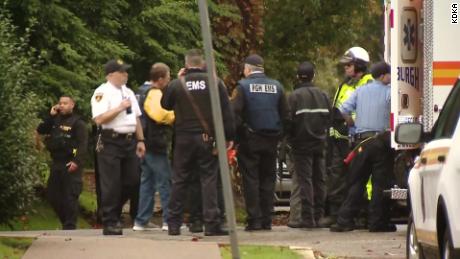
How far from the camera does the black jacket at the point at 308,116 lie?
1770 centimetres

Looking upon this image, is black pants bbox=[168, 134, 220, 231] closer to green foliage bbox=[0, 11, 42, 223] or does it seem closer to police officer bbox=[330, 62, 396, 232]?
police officer bbox=[330, 62, 396, 232]

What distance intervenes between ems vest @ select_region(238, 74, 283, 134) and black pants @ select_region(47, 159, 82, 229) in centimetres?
342

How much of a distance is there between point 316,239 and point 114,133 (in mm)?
2424

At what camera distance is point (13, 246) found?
13.9m

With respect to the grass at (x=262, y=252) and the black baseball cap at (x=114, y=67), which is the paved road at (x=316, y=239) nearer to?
the grass at (x=262, y=252)

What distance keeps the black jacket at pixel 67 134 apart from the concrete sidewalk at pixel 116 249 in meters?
4.35

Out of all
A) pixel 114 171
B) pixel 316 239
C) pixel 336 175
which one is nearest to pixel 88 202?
pixel 336 175

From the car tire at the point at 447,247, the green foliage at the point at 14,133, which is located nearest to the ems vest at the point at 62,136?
the green foliage at the point at 14,133

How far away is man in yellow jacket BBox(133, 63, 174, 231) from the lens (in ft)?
56.3

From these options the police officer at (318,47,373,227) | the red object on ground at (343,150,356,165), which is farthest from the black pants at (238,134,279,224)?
the police officer at (318,47,373,227)

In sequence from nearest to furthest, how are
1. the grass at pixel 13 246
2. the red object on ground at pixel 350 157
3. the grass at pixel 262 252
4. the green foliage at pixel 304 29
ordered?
the grass at pixel 13 246, the grass at pixel 262 252, the red object on ground at pixel 350 157, the green foliage at pixel 304 29

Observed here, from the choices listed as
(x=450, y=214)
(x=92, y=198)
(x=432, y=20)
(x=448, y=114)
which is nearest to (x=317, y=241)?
(x=432, y=20)

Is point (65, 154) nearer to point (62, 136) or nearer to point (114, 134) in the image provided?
point (62, 136)

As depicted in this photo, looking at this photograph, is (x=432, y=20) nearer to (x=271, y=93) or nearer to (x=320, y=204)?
(x=271, y=93)
